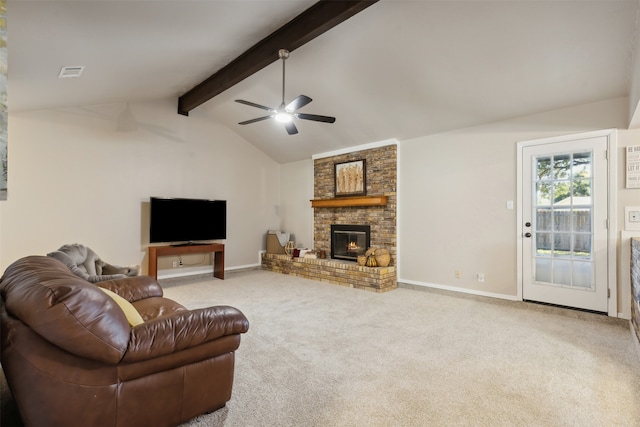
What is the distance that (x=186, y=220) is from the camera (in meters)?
5.76

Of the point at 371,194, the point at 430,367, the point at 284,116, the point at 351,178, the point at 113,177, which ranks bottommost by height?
the point at 430,367

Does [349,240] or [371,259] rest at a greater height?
[349,240]

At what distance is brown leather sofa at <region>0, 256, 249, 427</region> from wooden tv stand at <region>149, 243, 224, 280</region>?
3.66 metres

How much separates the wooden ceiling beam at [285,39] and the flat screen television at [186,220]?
6.11 ft

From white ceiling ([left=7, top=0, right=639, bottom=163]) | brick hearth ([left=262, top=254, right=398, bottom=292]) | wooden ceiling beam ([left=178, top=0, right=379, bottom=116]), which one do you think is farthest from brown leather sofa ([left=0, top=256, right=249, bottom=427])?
brick hearth ([left=262, top=254, right=398, bottom=292])

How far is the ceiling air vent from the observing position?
3.30 metres

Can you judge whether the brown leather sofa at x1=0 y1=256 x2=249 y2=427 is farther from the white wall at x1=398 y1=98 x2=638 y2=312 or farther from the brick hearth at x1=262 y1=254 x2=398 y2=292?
the white wall at x1=398 y1=98 x2=638 y2=312

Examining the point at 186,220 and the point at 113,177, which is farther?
the point at 186,220

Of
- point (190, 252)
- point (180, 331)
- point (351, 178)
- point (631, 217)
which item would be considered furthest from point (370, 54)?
point (190, 252)

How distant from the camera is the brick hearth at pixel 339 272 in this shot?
16.4ft

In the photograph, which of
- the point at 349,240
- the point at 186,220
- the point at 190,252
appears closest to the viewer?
the point at 190,252

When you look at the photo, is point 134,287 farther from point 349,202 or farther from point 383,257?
point 349,202

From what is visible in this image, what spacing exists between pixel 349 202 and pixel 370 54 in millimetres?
2666

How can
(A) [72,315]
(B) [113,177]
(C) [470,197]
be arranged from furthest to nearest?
(B) [113,177] → (C) [470,197] → (A) [72,315]
